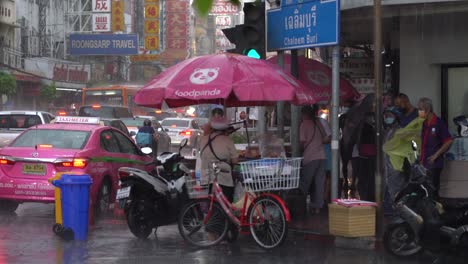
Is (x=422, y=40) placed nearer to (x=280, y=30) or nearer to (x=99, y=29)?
(x=280, y=30)

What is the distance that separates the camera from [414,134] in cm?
1050

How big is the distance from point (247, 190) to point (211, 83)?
155 cm

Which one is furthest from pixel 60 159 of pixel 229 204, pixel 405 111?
pixel 405 111

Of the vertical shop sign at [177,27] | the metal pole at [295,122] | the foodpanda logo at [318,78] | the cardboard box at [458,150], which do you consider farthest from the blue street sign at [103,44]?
the cardboard box at [458,150]

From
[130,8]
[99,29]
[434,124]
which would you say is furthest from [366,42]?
[130,8]

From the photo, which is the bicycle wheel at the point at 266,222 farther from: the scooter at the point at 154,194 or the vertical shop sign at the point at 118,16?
the vertical shop sign at the point at 118,16

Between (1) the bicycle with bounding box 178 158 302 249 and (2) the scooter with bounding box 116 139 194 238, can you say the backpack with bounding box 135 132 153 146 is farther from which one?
(1) the bicycle with bounding box 178 158 302 249

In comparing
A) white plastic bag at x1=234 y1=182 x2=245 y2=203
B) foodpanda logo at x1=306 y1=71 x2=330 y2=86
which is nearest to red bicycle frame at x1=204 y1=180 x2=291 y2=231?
white plastic bag at x1=234 y1=182 x2=245 y2=203

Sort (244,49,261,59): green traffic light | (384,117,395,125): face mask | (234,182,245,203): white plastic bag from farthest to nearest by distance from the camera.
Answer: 1. (244,49,261,59): green traffic light
2. (384,117,395,125): face mask
3. (234,182,245,203): white plastic bag

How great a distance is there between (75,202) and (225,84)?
8.48 ft

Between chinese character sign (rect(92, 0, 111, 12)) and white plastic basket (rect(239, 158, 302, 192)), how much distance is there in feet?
149

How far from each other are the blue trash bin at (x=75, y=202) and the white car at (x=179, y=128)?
2132cm

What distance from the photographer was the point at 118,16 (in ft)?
175

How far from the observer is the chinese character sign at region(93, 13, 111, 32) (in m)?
53.2
